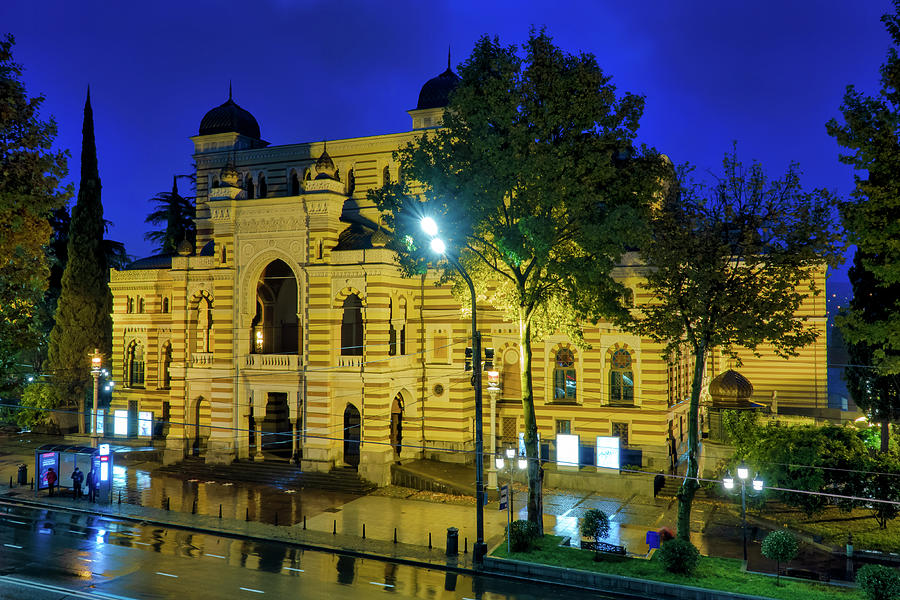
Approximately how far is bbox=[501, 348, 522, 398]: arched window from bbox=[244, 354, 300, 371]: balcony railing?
1151 cm

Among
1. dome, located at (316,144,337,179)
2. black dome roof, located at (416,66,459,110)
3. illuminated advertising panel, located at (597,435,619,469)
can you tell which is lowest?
illuminated advertising panel, located at (597,435,619,469)

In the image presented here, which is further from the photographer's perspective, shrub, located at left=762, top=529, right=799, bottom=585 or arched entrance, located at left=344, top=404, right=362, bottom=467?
arched entrance, located at left=344, top=404, right=362, bottom=467

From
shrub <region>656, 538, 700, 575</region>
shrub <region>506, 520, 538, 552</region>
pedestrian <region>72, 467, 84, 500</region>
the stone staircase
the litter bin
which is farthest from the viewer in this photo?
the stone staircase

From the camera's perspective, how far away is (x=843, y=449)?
2761cm

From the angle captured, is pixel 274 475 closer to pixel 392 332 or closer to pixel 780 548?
pixel 392 332

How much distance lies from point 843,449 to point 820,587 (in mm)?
9410

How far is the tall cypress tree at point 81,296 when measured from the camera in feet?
155

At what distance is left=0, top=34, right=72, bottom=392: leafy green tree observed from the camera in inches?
631

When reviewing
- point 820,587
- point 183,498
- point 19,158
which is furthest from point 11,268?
point 820,587

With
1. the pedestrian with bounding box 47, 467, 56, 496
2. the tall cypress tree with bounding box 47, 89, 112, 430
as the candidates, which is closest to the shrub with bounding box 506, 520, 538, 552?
the pedestrian with bounding box 47, 467, 56, 496

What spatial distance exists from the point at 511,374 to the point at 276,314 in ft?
53.4

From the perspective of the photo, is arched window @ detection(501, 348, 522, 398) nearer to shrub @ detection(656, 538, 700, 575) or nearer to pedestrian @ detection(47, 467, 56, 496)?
shrub @ detection(656, 538, 700, 575)

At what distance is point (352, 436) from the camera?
42.0 m

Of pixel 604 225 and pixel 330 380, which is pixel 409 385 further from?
pixel 604 225
